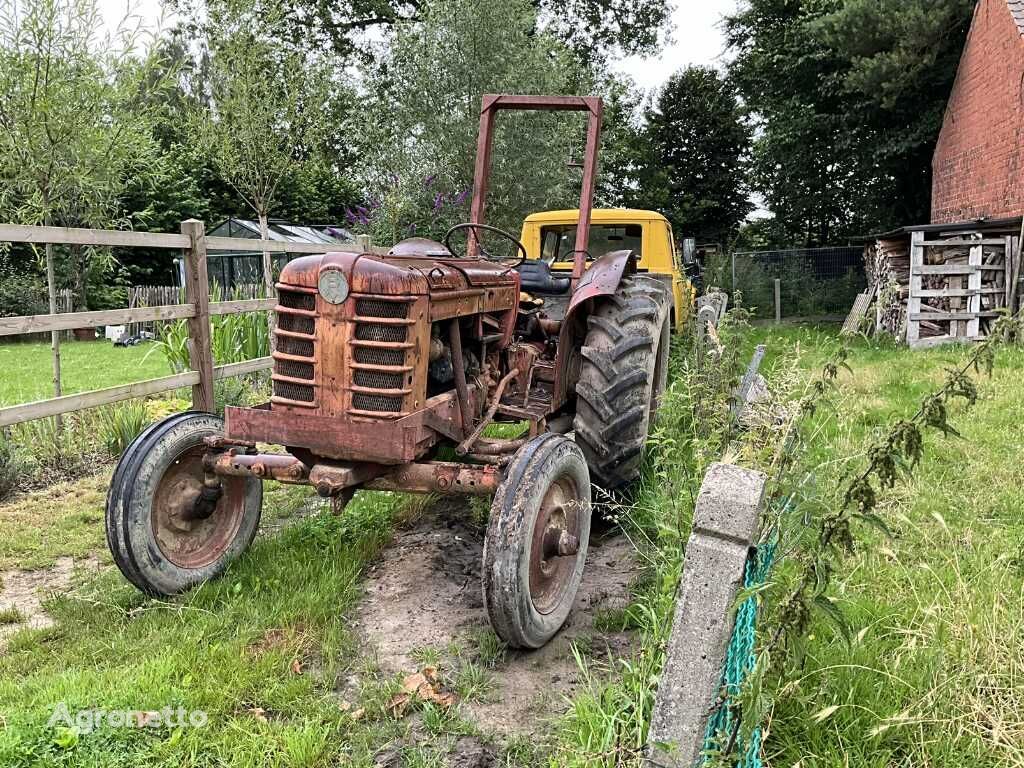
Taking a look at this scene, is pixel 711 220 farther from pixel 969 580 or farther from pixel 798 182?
pixel 969 580

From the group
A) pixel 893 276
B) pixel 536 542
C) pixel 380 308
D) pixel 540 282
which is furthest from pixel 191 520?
pixel 893 276

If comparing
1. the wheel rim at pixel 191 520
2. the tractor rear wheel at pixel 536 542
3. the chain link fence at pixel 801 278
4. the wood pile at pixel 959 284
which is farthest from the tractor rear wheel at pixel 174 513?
the chain link fence at pixel 801 278

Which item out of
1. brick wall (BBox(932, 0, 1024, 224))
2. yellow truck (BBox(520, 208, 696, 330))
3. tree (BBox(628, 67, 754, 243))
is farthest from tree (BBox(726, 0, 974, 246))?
yellow truck (BBox(520, 208, 696, 330))

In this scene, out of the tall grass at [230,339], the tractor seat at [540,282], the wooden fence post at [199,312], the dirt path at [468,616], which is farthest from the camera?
the tall grass at [230,339]

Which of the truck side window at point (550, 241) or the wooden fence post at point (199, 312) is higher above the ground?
the truck side window at point (550, 241)

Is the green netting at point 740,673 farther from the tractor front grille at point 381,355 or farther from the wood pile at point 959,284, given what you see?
the wood pile at point 959,284

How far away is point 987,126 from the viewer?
40.2 feet

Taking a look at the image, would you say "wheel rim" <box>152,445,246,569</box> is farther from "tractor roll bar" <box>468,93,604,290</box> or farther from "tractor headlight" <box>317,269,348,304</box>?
"tractor roll bar" <box>468,93,604,290</box>

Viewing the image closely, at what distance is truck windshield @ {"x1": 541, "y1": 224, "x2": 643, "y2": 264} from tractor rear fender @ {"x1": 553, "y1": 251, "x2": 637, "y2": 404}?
301 cm

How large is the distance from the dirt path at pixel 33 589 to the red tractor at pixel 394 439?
1.71 ft

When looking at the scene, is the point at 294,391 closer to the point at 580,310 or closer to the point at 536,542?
the point at 536,542

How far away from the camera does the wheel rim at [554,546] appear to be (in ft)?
9.25

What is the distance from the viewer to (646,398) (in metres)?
3.83

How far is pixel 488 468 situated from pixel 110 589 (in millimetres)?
1843
